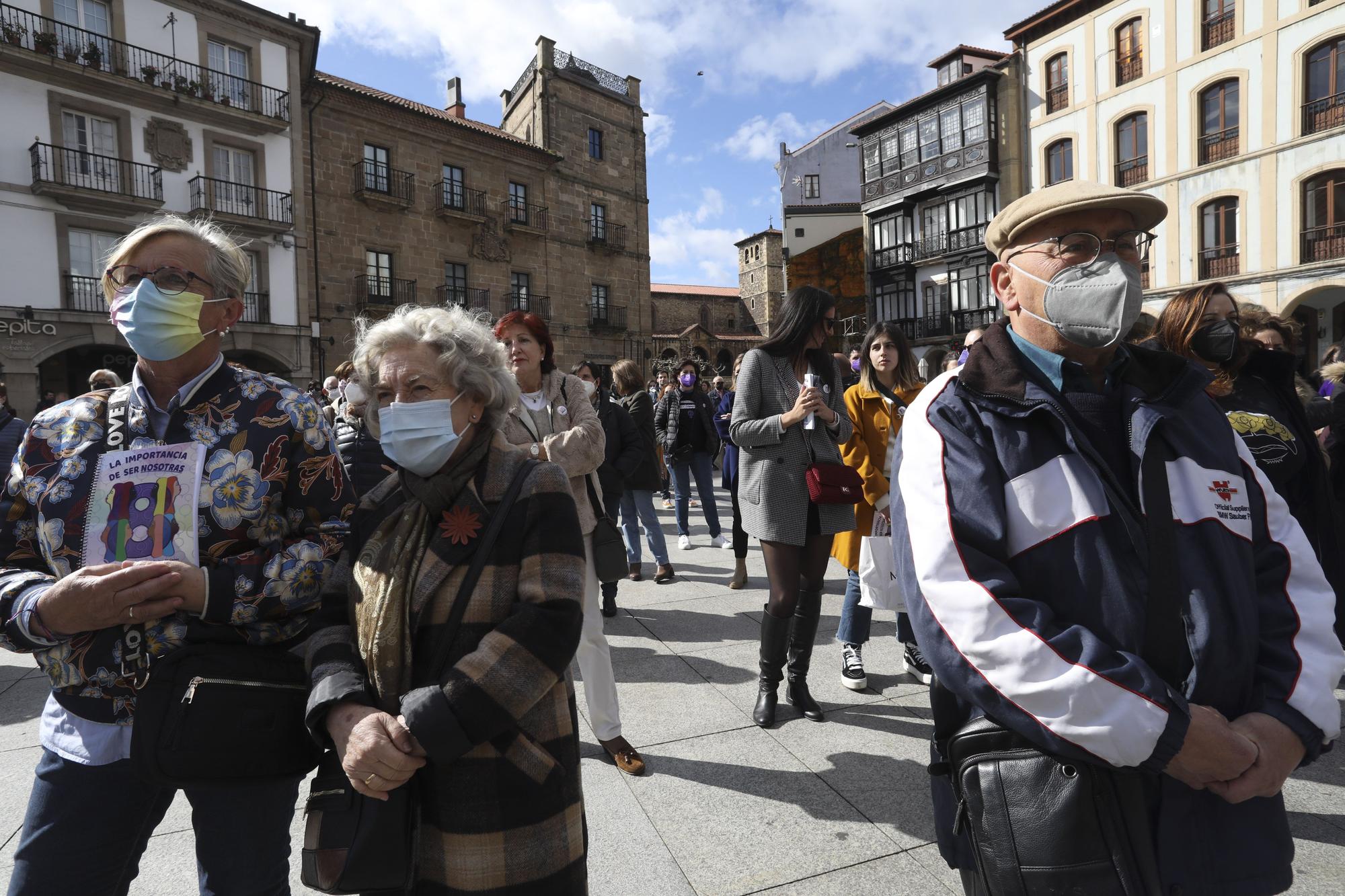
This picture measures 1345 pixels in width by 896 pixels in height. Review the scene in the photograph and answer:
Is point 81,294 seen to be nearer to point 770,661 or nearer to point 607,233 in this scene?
point 607,233

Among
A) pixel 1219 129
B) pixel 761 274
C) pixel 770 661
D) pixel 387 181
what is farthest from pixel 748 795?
pixel 761 274

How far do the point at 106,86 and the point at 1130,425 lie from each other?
23.4 meters

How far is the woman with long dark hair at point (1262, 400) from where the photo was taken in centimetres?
279

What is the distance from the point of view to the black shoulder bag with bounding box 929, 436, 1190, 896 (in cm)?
129

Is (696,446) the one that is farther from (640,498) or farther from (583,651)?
(583,651)

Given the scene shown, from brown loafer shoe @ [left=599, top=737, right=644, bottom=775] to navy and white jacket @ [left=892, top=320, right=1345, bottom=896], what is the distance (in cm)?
184

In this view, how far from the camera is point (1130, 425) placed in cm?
151

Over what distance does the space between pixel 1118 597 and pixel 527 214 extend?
1123 inches

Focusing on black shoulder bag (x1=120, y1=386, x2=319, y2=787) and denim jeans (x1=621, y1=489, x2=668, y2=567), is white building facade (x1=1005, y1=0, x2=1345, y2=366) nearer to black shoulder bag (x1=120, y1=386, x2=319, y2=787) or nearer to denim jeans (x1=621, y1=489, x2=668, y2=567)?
denim jeans (x1=621, y1=489, x2=668, y2=567)

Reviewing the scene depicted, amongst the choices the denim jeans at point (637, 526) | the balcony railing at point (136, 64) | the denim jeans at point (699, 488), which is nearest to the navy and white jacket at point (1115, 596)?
the denim jeans at point (637, 526)

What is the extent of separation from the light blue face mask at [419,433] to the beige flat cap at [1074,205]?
128cm

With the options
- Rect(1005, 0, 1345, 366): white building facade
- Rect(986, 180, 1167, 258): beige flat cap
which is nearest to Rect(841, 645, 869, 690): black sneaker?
Rect(986, 180, 1167, 258): beige flat cap

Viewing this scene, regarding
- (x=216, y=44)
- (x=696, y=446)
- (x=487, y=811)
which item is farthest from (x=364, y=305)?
(x=487, y=811)

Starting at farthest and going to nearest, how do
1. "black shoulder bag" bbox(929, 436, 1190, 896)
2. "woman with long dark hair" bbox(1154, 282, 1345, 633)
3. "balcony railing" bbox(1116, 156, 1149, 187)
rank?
"balcony railing" bbox(1116, 156, 1149, 187), "woman with long dark hair" bbox(1154, 282, 1345, 633), "black shoulder bag" bbox(929, 436, 1190, 896)
